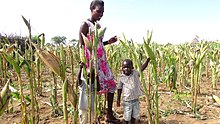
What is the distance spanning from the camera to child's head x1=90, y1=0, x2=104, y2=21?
218 cm

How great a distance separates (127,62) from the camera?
2508mm

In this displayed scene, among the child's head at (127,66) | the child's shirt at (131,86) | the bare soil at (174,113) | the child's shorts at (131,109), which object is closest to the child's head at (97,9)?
the child's head at (127,66)

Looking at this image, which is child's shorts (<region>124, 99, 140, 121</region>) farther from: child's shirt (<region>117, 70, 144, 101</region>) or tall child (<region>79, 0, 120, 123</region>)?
tall child (<region>79, 0, 120, 123</region>)

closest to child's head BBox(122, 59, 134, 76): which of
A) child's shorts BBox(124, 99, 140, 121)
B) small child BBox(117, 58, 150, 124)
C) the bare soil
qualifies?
small child BBox(117, 58, 150, 124)

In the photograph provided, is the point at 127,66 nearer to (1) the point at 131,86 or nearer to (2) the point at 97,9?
(1) the point at 131,86

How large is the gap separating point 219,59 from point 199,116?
2.17m

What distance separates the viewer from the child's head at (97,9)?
2184 mm

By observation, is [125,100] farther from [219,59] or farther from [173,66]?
[219,59]

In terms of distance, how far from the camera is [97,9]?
2.19m

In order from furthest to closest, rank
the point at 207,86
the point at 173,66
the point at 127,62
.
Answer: the point at 207,86, the point at 173,66, the point at 127,62

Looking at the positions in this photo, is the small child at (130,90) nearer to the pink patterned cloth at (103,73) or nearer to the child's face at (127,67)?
the child's face at (127,67)

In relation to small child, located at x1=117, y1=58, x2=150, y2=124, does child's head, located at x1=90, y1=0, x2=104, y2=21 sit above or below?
above

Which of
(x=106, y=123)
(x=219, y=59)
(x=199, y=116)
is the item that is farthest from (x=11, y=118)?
(x=219, y=59)

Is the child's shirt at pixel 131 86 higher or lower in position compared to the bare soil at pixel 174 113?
higher
